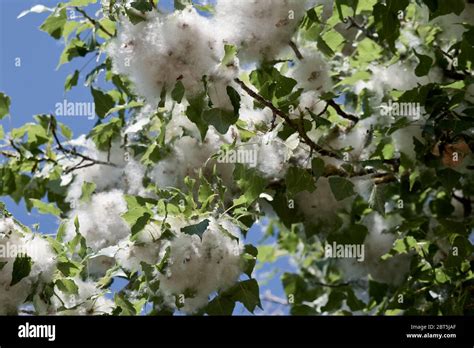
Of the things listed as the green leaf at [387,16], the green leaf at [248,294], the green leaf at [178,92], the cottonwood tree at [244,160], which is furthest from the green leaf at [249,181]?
the green leaf at [387,16]

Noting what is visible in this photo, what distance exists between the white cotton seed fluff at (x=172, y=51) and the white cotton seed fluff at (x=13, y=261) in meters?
0.56

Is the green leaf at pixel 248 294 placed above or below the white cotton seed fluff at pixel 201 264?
below

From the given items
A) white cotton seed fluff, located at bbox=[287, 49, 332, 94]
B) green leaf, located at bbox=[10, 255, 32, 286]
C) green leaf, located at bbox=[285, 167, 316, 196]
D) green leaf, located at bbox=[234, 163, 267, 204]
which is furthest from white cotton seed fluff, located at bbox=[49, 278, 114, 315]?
white cotton seed fluff, located at bbox=[287, 49, 332, 94]

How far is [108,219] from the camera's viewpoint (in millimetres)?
3121

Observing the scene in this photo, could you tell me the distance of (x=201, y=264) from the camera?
2.42 m

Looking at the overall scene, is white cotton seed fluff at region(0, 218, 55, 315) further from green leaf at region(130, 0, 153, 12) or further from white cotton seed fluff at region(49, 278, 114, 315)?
green leaf at region(130, 0, 153, 12)

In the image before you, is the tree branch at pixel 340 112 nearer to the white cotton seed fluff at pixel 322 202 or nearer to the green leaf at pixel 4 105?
the white cotton seed fluff at pixel 322 202

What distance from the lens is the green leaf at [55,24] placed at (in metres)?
3.20

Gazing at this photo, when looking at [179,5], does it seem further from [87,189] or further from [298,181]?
[87,189]

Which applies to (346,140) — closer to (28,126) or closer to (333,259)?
(333,259)

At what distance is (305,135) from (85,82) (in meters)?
0.98

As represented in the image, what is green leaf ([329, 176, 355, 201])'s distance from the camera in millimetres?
2814

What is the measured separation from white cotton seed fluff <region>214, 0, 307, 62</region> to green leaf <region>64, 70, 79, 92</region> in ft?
3.20
